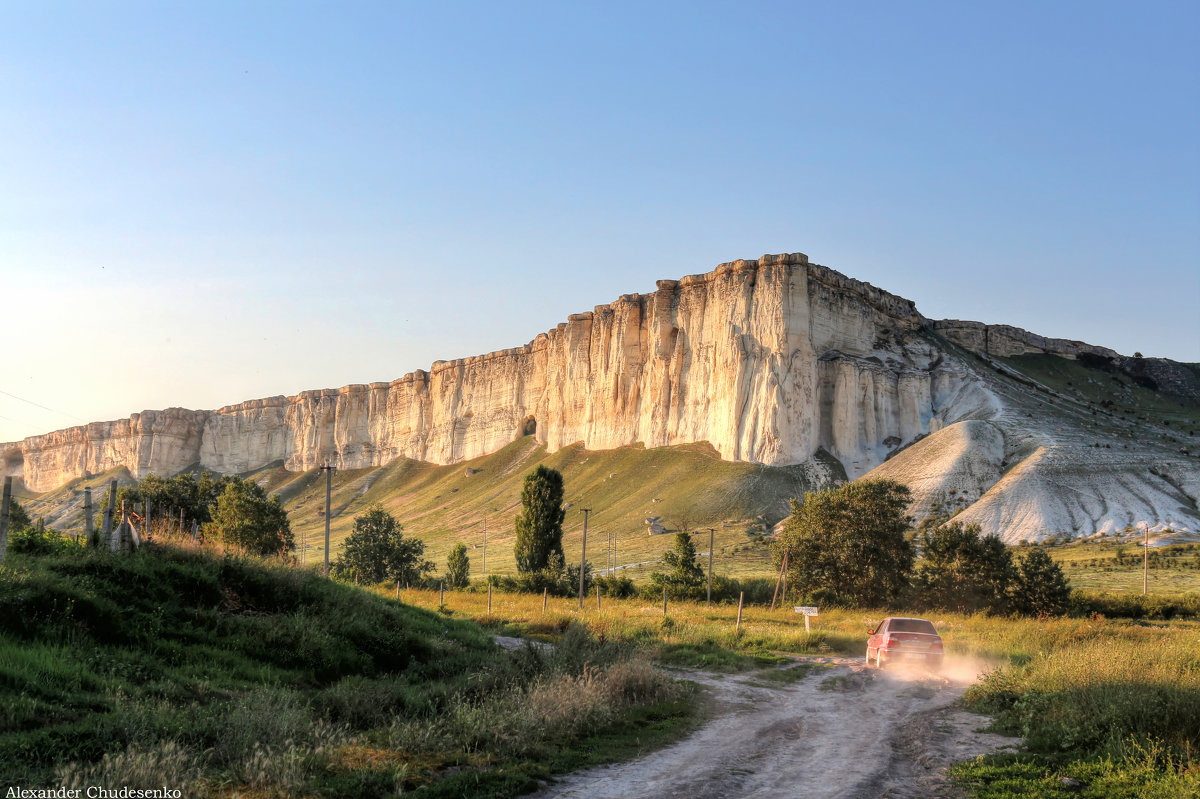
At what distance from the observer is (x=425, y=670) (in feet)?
53.7

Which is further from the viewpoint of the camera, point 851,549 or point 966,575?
point 851,549

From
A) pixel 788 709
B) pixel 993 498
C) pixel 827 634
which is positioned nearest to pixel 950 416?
pixel 993 498

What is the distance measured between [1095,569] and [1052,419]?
46.8 meters

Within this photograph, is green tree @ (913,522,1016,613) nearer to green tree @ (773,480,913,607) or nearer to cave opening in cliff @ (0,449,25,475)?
green tree @ (773,480,913,607)

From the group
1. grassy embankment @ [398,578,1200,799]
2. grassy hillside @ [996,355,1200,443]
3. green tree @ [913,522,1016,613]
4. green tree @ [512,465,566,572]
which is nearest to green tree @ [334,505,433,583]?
green tree @ [512,465,566,572]

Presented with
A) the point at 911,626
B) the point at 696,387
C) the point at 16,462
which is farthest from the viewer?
the point at 16,462

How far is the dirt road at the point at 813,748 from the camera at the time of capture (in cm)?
979

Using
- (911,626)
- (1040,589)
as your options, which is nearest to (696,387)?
(1040,589)

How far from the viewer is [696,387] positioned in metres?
108

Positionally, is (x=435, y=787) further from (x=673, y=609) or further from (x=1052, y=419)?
(x=1052, y=419)

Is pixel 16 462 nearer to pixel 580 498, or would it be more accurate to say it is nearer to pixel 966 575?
pixel 580 498

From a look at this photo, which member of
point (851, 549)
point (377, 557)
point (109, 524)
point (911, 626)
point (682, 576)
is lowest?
point (682, 576)

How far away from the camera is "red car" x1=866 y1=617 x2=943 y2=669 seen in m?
20.1

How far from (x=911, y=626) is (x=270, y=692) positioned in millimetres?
15415
